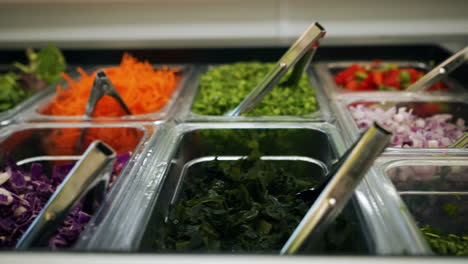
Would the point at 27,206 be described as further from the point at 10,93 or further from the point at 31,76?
the point at 31,76

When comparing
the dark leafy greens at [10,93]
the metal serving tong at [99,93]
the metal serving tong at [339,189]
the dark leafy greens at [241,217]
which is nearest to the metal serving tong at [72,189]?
→ the dark leafy greens at [241,217]

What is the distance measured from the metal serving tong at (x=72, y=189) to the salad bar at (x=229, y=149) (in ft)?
0.16

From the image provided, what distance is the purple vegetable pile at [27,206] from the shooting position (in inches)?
39.0

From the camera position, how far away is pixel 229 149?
4.85 ft

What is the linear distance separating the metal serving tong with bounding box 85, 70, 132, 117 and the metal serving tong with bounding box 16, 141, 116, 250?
0.80 m

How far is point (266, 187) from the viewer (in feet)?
3.97

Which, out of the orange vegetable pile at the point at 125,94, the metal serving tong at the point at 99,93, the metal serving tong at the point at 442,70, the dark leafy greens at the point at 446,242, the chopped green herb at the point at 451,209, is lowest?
the dark leafy greens at the point at 446,242

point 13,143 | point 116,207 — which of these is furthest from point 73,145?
point 116,207

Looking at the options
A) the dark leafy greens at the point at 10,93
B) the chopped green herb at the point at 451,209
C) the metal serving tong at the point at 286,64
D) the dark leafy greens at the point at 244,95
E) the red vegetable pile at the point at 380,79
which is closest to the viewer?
the chopped green herb at the point at 451,209

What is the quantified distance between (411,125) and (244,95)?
75 centimetres

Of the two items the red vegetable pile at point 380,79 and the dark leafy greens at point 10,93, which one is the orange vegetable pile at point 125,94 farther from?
the red vegetable pile at point 380,79

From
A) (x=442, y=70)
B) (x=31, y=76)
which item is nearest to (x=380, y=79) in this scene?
(x=442, y=70)

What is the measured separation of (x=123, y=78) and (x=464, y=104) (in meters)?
1.63

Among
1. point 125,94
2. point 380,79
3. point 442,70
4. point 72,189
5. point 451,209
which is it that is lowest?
point 72,189
